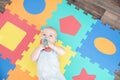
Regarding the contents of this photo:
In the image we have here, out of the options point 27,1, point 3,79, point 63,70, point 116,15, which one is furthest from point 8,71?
point 116,15

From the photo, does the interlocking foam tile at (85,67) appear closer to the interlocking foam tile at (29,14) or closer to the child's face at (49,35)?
the child's face at (49,35)

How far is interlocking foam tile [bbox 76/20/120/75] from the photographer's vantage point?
2.14 meters

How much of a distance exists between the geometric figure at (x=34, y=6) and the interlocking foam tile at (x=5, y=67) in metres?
0.41

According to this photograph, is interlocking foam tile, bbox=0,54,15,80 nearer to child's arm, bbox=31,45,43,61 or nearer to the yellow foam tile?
child's arm, bbox=31,45,43,61

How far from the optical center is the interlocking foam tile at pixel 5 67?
2010mm

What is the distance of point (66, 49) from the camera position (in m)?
2.14

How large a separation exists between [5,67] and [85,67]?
0.56 metres

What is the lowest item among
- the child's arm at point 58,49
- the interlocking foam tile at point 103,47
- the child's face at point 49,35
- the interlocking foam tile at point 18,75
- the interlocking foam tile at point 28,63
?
the interlocking foam tile at point 18,75

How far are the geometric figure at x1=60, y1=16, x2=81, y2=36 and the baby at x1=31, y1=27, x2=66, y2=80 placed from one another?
13 cm

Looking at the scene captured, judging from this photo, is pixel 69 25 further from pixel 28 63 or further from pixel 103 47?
pixel 28 63

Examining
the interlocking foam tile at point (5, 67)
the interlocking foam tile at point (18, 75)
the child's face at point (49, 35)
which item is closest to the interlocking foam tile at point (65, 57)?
the child's face at point (49, 35)

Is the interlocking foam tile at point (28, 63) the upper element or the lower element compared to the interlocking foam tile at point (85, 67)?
lower

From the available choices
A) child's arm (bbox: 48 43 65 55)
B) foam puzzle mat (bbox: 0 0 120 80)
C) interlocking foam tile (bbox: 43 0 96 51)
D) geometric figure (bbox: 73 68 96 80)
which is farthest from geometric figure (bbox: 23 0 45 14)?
geometric figure (bbox: 73 68 96 80)

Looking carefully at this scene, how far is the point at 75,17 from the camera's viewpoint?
2.23 m
